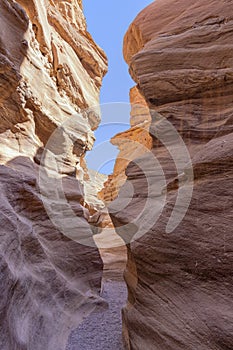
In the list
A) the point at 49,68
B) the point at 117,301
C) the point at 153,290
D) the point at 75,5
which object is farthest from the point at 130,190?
the point at 75,5

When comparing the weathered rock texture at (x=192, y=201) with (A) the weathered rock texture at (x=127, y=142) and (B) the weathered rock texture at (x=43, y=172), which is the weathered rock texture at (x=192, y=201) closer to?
(B) the weathered rock texture at (x=43, y=172)

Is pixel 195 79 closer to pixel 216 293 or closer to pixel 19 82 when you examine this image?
pixel 216 293

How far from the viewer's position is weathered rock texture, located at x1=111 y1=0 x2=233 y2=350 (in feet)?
12.0

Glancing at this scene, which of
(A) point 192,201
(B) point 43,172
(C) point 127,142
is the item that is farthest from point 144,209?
(C) point 127,142

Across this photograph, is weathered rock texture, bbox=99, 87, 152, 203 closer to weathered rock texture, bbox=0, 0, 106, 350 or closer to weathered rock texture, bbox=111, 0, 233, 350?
weathered rock texture, bbox=0, 0, 106, 350

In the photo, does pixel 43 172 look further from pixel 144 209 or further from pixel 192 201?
pixel 192 201

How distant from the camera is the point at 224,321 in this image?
3.27 m

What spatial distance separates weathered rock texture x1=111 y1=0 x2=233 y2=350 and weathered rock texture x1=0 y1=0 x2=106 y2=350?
1846 millimetres

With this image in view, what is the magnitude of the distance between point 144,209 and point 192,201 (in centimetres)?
109

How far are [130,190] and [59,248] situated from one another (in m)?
3.37

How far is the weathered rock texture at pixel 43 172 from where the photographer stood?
15.2ft

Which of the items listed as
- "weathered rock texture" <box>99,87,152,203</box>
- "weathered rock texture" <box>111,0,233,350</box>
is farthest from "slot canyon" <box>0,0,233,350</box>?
"weathered rock texture" <box>99,87,152,203</box>

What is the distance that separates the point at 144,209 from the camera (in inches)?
200

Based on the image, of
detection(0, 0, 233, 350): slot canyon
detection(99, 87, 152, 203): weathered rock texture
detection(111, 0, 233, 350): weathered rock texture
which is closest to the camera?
detection(111, 0, 233, 350): weathered rock texture
